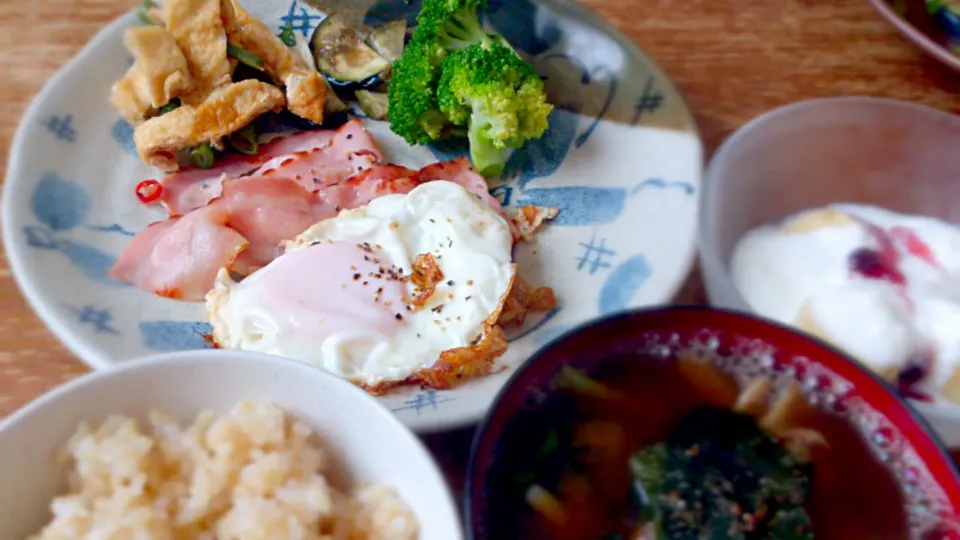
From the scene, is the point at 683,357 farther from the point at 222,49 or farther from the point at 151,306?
the point at 222,49

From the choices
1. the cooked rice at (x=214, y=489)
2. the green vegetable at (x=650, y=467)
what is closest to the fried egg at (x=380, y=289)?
the cooked rice at (x=214, y=489)

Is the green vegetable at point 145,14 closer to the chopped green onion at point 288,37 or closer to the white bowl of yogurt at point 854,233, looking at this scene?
the chopped green onion at point 288,37

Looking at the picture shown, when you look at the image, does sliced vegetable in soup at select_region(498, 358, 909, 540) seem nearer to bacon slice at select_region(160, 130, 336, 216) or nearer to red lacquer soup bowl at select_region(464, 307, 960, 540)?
red lacquer soup bowl at select_region(464, 307, 960, 540)

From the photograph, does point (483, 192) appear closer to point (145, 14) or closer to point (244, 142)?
point (244, 142)

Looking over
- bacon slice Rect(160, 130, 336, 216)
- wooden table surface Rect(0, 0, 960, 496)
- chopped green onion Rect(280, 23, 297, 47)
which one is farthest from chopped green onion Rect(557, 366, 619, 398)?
chopped green onion Rect(280, 23, 297, 47)

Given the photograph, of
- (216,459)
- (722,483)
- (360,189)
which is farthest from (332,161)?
(722,483)

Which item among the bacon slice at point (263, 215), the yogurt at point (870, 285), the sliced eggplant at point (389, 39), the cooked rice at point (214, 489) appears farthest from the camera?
the sliced eggplant at point (389, 39)

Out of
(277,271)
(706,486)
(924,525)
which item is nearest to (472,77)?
(277,271)
